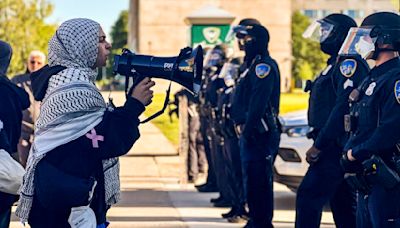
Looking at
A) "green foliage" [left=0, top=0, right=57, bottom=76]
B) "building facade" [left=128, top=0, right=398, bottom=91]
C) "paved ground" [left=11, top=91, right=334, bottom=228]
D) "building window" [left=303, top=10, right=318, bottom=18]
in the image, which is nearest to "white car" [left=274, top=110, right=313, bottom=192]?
"paved ground" [left=11, top=91, right=334, bottom=228]

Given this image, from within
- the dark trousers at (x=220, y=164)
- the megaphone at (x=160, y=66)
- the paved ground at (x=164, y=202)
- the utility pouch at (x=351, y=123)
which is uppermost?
the megaphone at (x=160, y=66)

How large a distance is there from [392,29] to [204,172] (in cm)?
770

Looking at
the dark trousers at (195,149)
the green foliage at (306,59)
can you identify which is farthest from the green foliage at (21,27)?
the green foliage at (306,59)

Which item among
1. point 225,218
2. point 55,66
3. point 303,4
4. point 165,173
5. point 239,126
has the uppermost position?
point 55,66

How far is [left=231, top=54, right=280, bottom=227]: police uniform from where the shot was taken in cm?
781

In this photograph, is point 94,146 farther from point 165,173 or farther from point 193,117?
point 165,173

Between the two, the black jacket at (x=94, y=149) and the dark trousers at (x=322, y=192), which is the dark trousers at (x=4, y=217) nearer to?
the black jacket at (x=94, y=149)

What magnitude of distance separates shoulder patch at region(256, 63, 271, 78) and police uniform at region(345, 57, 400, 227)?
231 cm

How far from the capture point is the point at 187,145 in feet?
41.9

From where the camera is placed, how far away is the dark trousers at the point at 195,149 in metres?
12.7

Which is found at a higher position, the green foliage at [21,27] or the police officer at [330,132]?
the police officer at [330,132]

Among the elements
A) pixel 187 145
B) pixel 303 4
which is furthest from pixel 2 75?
pixel 303 4

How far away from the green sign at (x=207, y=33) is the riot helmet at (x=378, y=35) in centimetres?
767

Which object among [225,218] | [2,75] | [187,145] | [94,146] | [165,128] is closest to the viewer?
[94,146]
